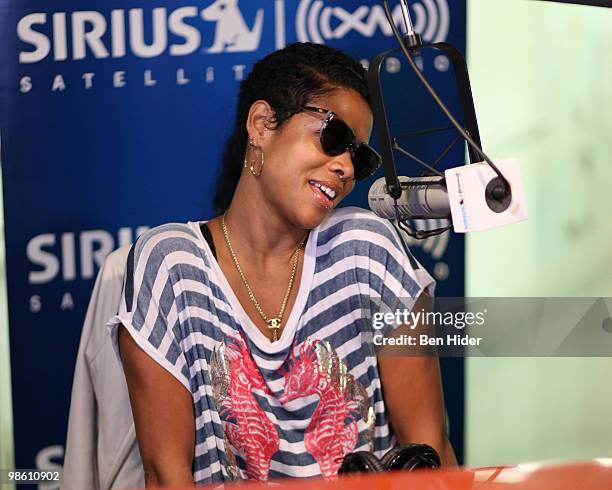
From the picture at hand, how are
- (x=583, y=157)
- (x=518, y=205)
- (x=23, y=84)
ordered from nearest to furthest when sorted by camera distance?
1. (x=518, y=205)
2. (x=23, y=84)
3. (x=583, y=157)

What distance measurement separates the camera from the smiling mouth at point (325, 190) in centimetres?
243

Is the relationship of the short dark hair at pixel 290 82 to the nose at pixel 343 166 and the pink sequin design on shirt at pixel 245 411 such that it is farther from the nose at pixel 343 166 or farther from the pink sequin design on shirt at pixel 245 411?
the pink sequin design on shirt at pixel 245 411

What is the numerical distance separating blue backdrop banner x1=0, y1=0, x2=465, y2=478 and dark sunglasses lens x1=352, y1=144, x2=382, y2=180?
0.76 feet

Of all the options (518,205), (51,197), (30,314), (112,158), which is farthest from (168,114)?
(518,205)

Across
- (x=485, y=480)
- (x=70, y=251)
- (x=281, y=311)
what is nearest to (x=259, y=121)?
(x=281, y=311)

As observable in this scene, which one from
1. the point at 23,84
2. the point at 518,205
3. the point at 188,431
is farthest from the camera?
the point at 23,84

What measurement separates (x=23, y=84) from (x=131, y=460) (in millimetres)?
1053

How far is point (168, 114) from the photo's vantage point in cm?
263

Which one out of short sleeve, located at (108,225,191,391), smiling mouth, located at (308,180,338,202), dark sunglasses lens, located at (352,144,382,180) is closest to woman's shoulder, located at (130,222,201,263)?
short sleeve, located at (108,225,191,391)

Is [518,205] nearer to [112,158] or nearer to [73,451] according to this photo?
[112,158]

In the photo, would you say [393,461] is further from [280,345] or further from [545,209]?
[545,209]

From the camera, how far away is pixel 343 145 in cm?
242

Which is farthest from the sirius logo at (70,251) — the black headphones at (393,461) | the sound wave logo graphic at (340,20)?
the black headphones at (393,461)

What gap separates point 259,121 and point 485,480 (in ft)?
5.00
